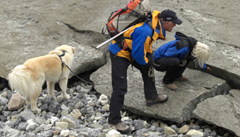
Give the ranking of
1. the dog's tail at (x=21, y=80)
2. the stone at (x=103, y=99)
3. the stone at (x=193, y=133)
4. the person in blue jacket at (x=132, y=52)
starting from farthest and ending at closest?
1. the stone at (x=103, y=99)
2. the stone at (x=193, y=133)
3. the dog's tail at (x=21, y=80)
4. the person in blue jacket at (x=132, y=52)

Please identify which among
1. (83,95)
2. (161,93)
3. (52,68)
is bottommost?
(83,95)

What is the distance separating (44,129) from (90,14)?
14.8ft

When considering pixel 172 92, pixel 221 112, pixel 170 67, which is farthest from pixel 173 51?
pixel 221 112

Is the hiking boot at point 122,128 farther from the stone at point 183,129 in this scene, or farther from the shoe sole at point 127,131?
the stone at point 183,129

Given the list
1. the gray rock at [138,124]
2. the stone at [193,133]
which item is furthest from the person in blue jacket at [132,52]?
the stone at [193,133]

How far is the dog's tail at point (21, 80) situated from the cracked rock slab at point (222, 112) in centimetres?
280

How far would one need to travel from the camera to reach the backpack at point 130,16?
3.19 meters

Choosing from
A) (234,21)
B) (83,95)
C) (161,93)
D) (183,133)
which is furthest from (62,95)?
(234,21)

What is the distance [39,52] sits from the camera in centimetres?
535

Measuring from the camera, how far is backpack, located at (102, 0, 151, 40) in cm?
319

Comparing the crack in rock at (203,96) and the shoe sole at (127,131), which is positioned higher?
the crack in rock at (203,96)

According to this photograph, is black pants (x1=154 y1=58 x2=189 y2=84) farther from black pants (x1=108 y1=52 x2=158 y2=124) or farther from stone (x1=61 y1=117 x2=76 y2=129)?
stone (x1=61 y1=117 x2=76 y2=129)

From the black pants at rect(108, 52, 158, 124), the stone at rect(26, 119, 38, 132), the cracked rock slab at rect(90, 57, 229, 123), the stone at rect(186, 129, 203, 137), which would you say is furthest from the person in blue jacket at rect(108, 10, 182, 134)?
the stone at rect(26, 119, 38, 132)

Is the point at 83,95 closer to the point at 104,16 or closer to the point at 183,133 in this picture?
the point at 183,133
